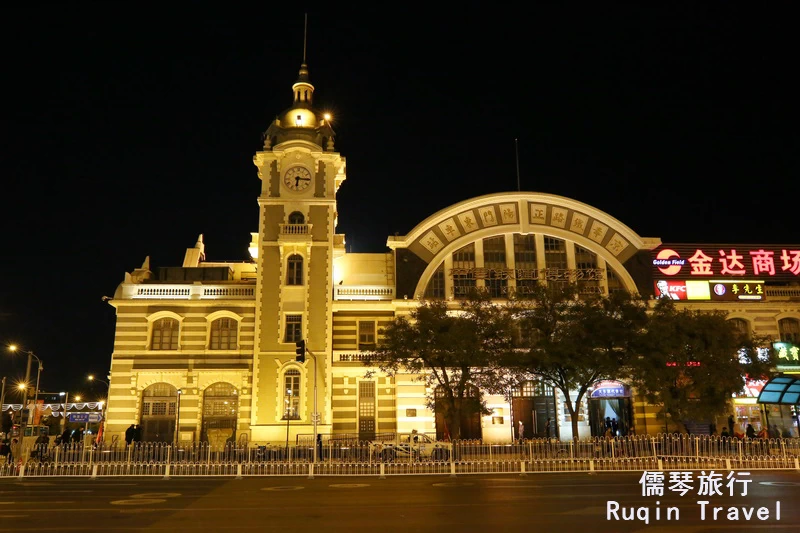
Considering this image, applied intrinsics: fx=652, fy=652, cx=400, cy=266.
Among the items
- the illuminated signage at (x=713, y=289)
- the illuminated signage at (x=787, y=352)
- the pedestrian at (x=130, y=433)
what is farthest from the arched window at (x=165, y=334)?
the illuminated signage at (x=787, y=352)

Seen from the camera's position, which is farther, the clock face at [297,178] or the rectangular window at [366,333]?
the clock face at [297,178]

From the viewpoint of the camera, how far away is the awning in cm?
3381

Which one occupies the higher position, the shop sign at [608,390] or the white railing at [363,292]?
the white railing at [363,292]

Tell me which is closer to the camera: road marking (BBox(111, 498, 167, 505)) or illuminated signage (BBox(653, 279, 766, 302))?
road marking (BBox(111, 498, 167, 505))

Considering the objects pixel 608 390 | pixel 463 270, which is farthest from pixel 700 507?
pixel 463 270

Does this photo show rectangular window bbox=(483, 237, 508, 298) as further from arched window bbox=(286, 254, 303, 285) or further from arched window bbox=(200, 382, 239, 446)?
arched window bbox=(200, 382, 239, 446)

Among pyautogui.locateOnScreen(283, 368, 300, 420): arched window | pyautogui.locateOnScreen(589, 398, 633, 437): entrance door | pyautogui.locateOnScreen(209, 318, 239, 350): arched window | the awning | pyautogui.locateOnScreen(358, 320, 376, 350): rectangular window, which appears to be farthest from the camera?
pyautogui.locateOnScreen(589, 398, 633, 437): entrance door

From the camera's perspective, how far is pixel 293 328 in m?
37.3

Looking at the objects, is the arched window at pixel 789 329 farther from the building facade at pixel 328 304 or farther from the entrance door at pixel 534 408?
the entrance door at pixel 534 408

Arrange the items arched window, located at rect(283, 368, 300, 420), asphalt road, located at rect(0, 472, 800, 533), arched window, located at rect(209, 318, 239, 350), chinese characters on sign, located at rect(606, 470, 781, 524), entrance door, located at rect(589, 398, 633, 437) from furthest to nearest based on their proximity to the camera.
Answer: entrance door, located at rect(589, 398, 633, 437) → arched window, located at rect(209, 318, 239, 350) → arched window, located at rect(283, 368, 300, 420) → chinese characters on sign, located at rect(606, 470, 781, 524) → asphalt road, located at rect(0, 472, 800, 533)

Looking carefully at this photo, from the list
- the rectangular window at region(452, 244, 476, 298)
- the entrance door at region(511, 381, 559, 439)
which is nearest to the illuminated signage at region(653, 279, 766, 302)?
the entrance door at region(511, 381, 559, 439)

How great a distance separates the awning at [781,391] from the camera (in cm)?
3381

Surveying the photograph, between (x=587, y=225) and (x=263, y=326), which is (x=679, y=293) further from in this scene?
(x=263, y=326)

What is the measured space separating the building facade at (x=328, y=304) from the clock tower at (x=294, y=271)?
76mm
